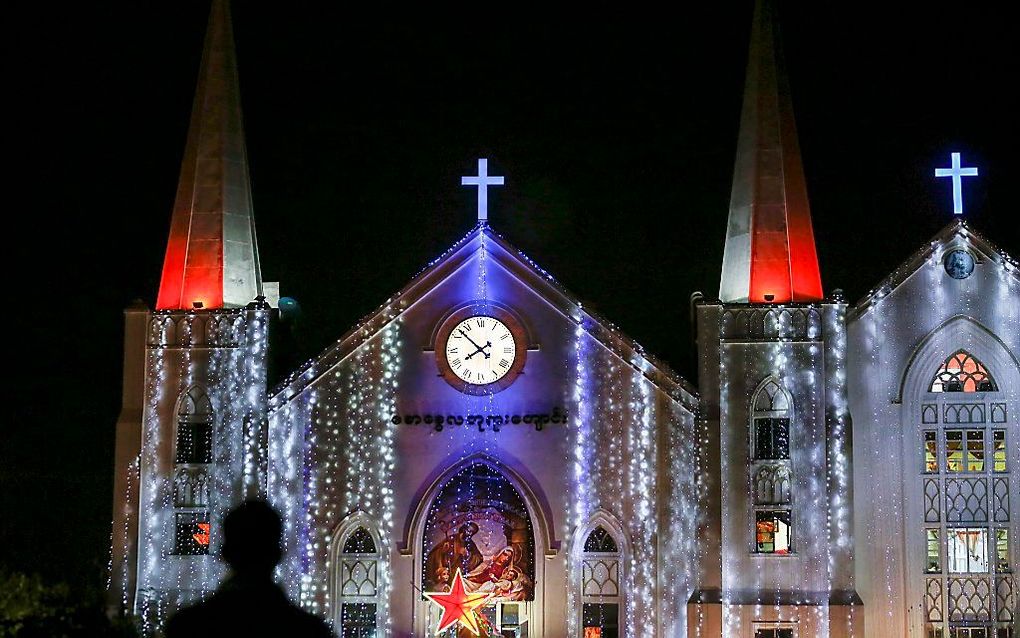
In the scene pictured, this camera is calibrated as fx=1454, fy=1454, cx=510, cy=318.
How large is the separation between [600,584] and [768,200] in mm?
9033

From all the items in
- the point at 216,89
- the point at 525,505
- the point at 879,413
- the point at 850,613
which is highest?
the point at 216,89

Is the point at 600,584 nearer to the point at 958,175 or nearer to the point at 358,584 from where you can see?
the point at 358,584

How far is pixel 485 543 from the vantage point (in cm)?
3058

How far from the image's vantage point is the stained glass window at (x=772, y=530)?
97.2ft

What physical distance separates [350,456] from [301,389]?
1.79m

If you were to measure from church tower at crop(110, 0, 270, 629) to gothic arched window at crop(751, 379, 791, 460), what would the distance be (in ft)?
33.9

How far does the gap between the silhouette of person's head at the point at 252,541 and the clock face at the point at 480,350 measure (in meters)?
24.1

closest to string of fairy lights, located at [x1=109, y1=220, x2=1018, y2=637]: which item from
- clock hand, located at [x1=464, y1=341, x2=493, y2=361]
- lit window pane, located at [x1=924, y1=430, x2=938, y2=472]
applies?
lit window pane, located at [x1=924, y1=430, x2=938, y2=472]

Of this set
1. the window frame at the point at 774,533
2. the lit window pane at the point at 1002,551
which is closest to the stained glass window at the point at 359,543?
the window frame at the point at 774,533

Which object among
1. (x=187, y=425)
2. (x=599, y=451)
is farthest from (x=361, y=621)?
(x=599, y=451)

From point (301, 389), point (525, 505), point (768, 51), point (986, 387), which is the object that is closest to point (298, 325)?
point (301, 389)

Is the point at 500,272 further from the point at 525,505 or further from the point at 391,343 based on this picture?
the point at 525,505

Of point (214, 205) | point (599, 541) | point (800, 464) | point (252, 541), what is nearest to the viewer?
point (252, 541)

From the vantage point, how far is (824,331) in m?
30.2
